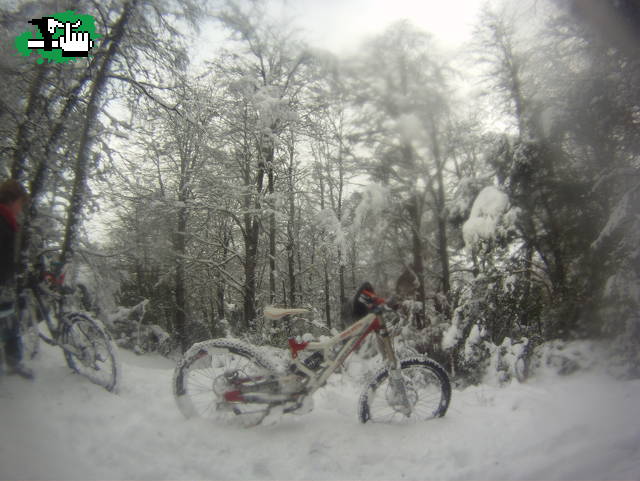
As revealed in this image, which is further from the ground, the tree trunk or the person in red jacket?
the tree trunk

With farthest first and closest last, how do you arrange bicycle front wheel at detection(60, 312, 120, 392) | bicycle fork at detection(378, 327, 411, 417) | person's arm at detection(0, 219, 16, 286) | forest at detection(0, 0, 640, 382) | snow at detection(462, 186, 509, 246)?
snow at detection(462, 186, 509, 246) → forest at detection(0, 0, 640, 382) → bicycle front wheel at detection(60, 312, 120, 392) → bicycle fork at detection(378, 327, 411, 417) → person's arm at detection(0, 219, 16, 286)

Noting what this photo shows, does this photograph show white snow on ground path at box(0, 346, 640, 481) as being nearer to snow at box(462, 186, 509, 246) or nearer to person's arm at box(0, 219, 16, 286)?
person's arm at box(0, 219, 16, 286)

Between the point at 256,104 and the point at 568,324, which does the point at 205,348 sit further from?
the point at 256,104

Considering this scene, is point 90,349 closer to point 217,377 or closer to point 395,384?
point 217,377

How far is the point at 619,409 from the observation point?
204 centimetres

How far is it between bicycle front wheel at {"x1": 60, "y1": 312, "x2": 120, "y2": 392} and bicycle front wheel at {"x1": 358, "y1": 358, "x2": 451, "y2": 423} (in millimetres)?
1973

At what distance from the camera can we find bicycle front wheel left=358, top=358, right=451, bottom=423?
2258mm

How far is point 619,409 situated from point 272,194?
651 centimetres

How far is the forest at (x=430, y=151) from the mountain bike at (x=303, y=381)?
30 cm

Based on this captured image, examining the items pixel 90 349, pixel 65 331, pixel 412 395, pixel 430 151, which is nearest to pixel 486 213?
pixel 430 151

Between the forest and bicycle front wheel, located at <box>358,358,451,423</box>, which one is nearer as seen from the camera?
bicycle front wheel, located at <box>358,358,451,423</box>

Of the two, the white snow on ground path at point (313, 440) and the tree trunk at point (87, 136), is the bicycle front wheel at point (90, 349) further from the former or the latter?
the tree trunk at point (87, 136)

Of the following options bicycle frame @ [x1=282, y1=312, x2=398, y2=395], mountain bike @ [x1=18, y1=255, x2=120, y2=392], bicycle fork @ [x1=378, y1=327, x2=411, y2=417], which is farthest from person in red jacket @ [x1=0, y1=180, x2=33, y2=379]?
bicycle fork @ [x1=378, y1=327, x2=411, y2=417]

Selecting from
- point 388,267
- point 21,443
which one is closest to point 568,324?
point 388,267
